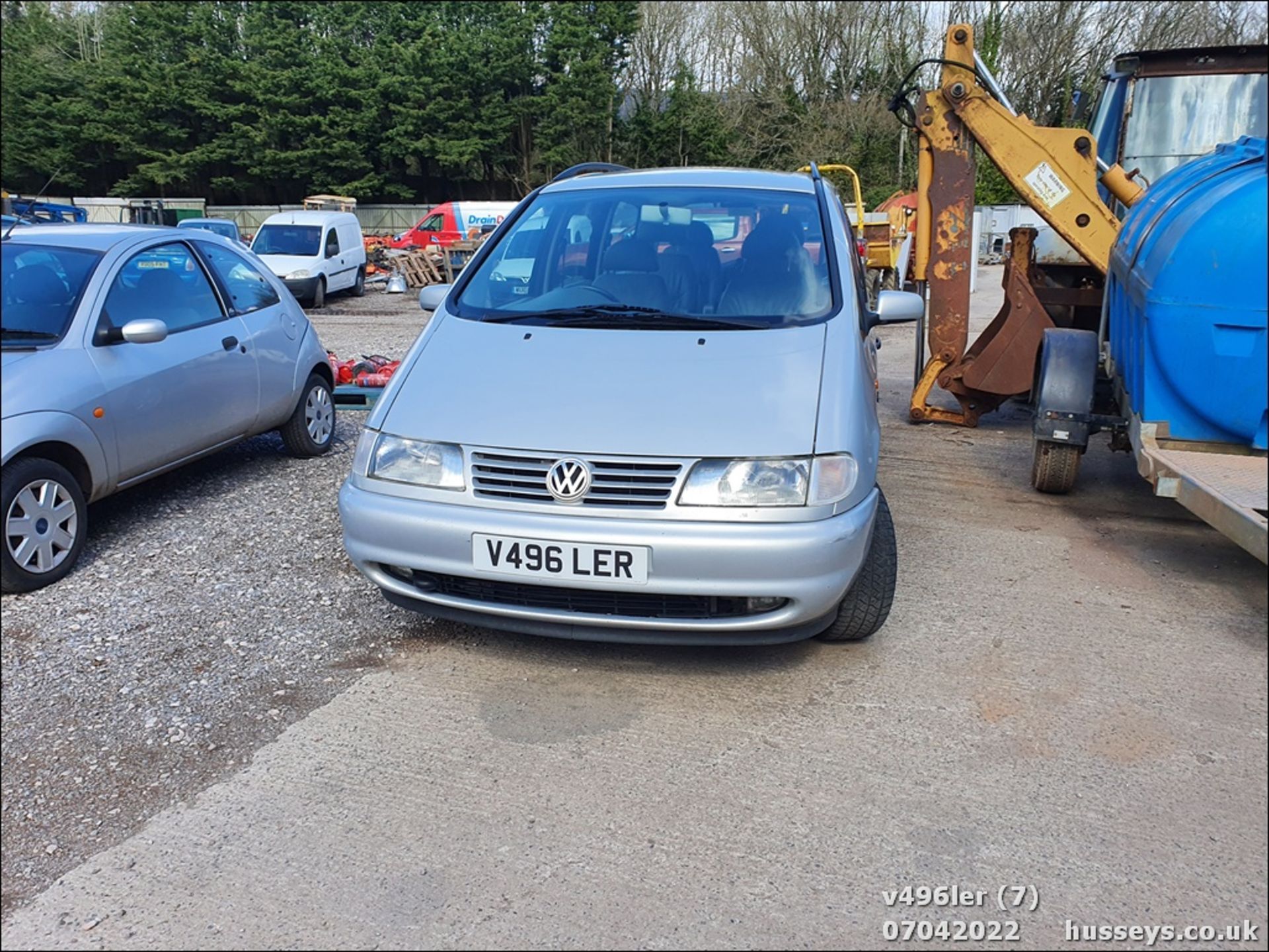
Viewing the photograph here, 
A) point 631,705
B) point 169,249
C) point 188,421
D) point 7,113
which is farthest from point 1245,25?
point 169,249

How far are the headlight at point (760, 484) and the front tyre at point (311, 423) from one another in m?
4.10

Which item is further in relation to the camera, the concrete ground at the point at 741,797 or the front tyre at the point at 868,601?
the front tyre at the point at 868,601

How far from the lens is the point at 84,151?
8.45 feet

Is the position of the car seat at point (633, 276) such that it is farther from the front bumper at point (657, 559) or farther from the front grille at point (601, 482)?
the front bumper at point (657, 559)

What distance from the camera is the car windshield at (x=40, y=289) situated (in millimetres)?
2072

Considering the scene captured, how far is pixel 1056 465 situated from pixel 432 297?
3671 mm

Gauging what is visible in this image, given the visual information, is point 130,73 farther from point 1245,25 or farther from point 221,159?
point 1245,25

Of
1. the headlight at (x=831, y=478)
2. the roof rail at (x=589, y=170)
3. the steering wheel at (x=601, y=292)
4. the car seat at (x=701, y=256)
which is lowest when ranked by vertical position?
the headlight at (x=831, y=478)

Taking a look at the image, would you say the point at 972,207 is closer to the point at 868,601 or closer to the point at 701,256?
the point at 701,256

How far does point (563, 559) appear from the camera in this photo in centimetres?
308

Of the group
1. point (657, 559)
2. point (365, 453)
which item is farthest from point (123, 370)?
point (657, 559)

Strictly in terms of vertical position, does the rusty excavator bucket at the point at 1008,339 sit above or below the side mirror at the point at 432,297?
below

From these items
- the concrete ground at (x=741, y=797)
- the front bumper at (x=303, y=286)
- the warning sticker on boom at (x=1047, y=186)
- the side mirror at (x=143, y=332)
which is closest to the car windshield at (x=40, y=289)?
the side mirror at (x=143, y=332)

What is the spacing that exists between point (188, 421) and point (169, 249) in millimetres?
1030
